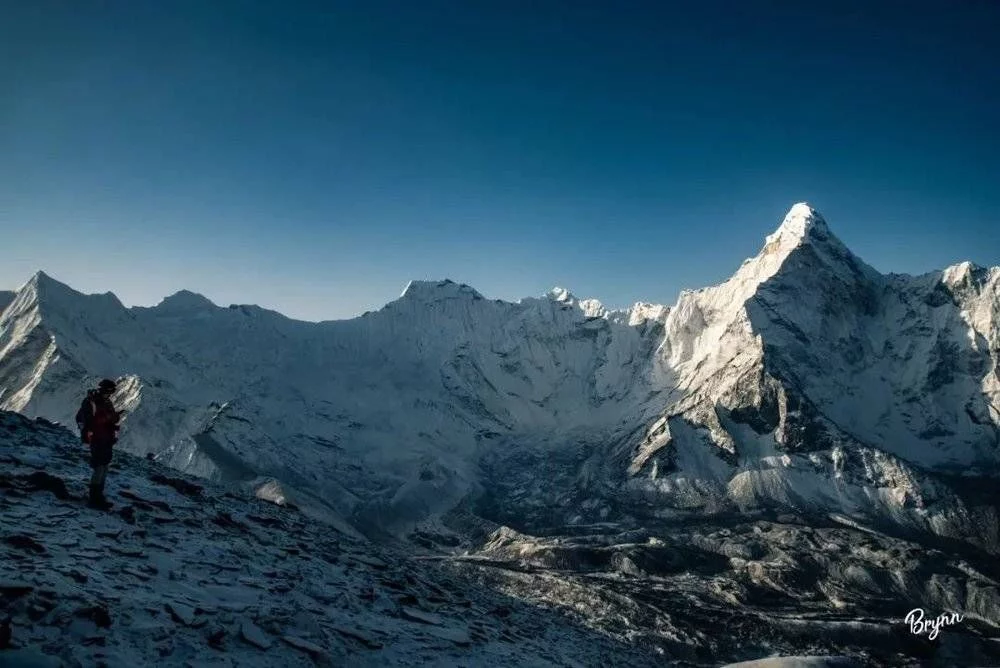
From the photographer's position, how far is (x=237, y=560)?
2512cm

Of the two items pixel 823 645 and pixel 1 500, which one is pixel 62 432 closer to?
pixel 1 500

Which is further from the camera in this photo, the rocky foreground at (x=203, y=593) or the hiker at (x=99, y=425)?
the hiker at (x=99, y=425)

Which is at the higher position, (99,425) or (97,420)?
(97,420)

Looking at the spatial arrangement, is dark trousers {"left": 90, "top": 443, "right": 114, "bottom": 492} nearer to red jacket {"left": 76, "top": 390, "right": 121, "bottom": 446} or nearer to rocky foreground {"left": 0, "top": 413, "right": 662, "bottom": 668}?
red jacket {"left": 76, "top": 390, "right": 121, "bottom": 446}

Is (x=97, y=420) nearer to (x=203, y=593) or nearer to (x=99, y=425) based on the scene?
(x=99, y=425)

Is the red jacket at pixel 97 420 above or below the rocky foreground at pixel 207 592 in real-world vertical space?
above

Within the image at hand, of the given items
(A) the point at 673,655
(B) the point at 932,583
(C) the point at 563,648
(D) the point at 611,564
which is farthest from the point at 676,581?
(C) the point at 563,648

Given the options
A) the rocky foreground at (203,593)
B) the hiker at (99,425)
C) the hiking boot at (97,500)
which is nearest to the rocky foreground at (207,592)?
the rocky foreground at (203,593)
